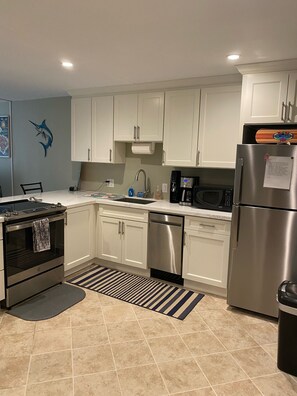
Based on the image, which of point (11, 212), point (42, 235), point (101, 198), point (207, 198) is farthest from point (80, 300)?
point (207, 198)

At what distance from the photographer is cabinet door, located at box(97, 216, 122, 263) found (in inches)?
147

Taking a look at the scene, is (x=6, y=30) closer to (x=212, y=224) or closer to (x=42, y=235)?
(x=42, y=235)

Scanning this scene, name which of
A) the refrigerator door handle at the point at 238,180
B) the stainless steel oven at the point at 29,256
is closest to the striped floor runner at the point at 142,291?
the stainless steel oven at the point at 29,256

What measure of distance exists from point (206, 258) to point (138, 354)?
1.30 meters

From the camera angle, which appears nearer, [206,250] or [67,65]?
[67,65]

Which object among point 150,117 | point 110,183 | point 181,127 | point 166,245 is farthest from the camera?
point 110,183

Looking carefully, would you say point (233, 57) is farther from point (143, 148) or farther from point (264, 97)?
point (143, 148)

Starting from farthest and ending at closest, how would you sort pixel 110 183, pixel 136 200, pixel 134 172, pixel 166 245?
pixel 110 183 → pixel 134 172 → pixel 136 200 → pixel 166 245

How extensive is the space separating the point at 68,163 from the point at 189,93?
226 cm

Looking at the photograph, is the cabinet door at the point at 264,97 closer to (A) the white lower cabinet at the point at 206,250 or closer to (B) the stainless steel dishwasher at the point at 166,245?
(A) the white lower cabinet at the point at 206,250

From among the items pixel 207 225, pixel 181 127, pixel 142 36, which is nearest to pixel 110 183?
pixel 181 127

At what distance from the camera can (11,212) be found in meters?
2.79

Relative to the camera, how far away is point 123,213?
3658 millimetres

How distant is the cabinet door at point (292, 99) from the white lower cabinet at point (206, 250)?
116cm
